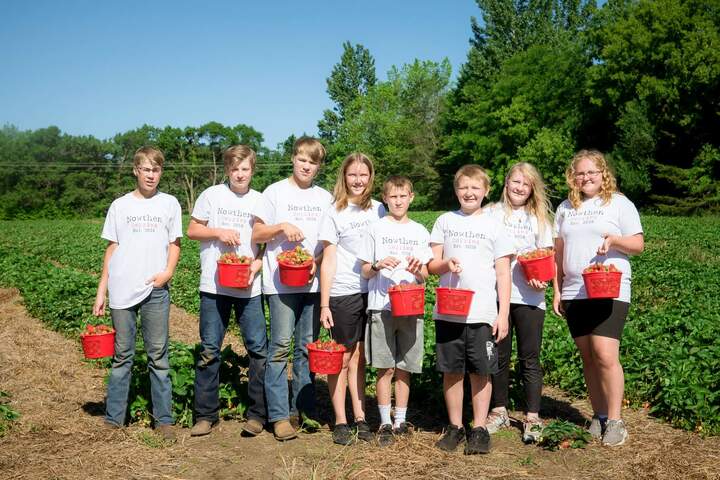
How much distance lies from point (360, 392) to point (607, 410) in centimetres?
183

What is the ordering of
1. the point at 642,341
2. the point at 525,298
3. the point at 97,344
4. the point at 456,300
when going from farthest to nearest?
the point at 642,341 < the point at 525,298 < the point at 97,344 < the point at 456,300

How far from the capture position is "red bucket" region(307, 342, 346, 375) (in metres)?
4.13

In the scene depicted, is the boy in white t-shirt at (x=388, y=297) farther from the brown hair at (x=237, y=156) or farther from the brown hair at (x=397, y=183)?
the brown hair at (x=237, y=156)

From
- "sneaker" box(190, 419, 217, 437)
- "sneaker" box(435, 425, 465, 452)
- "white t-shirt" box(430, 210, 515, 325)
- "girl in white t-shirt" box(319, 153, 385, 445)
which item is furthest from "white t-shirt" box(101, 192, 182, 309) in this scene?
"sneaker" box(435, 425, 465, 452)

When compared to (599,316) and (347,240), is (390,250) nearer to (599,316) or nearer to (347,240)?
(347,240)

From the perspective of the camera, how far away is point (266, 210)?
15.0 ft

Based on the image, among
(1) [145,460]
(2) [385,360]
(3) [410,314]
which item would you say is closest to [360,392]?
(2) [385,360]

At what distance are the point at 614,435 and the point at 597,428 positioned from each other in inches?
7.5

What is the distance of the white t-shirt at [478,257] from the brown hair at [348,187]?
69 centimetres

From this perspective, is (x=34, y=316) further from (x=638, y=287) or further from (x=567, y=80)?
(x=567, y=80)

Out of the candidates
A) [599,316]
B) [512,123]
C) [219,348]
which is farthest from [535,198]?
[512,123]

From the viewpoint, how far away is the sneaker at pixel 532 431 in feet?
14.5

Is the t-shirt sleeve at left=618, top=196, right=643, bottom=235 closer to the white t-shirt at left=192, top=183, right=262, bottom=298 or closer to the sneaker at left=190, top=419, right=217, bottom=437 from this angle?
the white t-shirt at left=192, top=183, right=262, bottom=298

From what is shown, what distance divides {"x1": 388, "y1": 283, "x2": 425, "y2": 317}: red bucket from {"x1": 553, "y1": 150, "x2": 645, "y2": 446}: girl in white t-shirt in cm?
122
